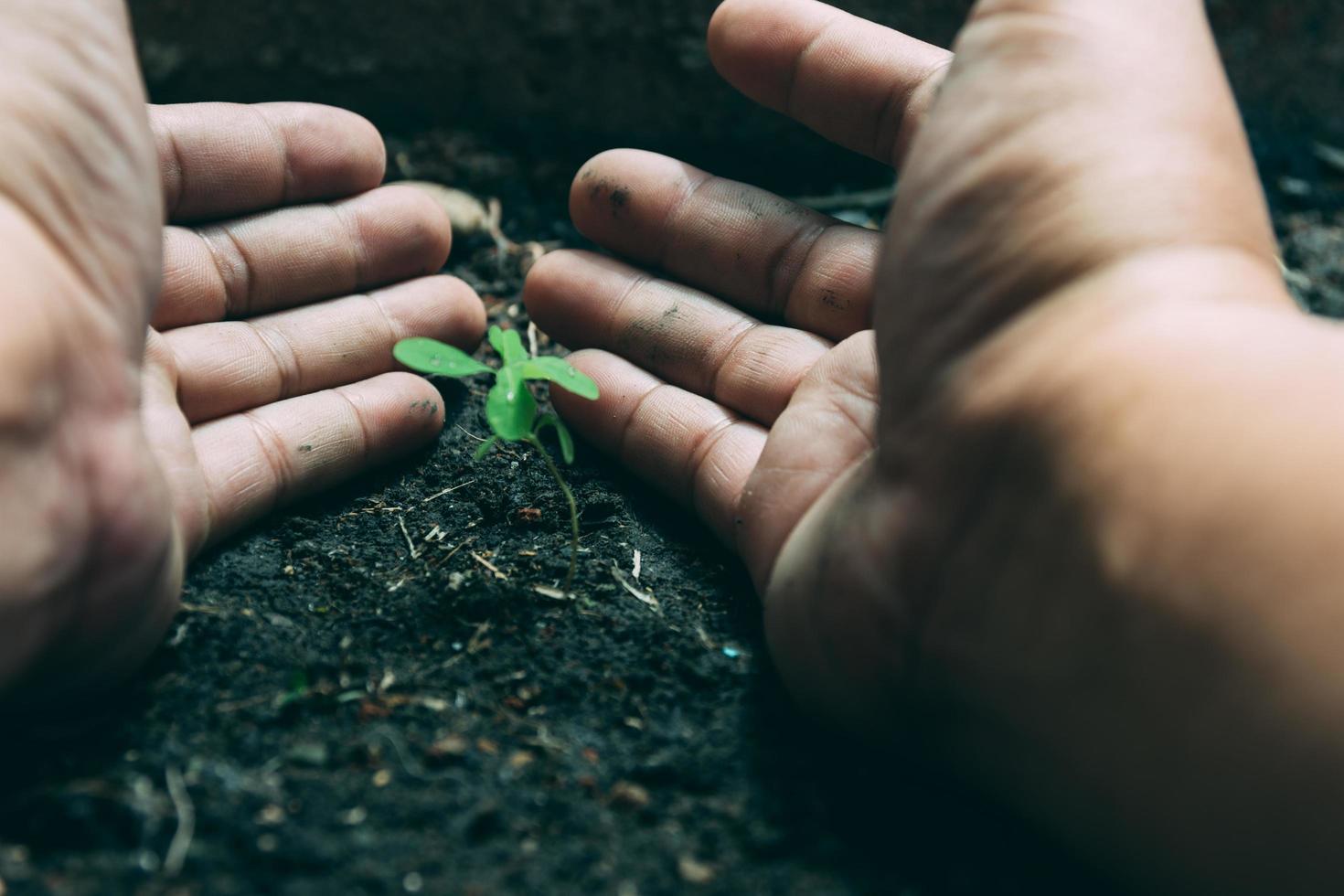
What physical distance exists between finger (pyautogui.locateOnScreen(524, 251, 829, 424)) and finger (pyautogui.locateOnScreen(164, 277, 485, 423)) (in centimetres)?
19

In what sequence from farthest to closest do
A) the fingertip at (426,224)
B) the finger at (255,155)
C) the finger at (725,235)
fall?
the fingertip at (426,224)
the finger at (725,235)
the finger at (255,155)

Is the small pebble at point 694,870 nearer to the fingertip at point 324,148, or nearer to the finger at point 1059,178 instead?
the finger at point 1059,178

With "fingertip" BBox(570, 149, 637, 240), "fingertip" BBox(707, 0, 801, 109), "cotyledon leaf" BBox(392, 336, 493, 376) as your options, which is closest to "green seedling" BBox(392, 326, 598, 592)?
"cotyledon leaf" BBox(392, 336, 493, 376)

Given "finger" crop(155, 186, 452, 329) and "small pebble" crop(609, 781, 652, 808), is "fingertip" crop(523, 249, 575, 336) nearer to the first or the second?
"finger" crop(155, 186, 452, 329)

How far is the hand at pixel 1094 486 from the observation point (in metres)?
0.97

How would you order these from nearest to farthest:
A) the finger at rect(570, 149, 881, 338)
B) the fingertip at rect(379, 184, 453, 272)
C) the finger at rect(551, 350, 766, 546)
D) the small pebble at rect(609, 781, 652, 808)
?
the small pebble at rect(609, 781, 652, 808), the finger at rect(551, 350, 766, 546), the finger at rect(570, 149, 881, 338), the fingertip at rect(379, 184, 453, 272)

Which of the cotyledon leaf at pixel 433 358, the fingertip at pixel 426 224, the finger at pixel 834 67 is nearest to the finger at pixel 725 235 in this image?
the finger at pixel 834 67

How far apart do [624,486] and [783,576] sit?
53 centimetres

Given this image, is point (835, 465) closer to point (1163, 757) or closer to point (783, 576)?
point (783, 576)

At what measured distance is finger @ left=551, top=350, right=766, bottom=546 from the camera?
1.80 m

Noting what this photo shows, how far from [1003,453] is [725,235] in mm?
1072

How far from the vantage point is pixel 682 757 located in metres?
1.37

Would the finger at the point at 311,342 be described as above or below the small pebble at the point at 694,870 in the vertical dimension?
above

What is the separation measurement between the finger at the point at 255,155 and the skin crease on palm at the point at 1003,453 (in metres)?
0.20
